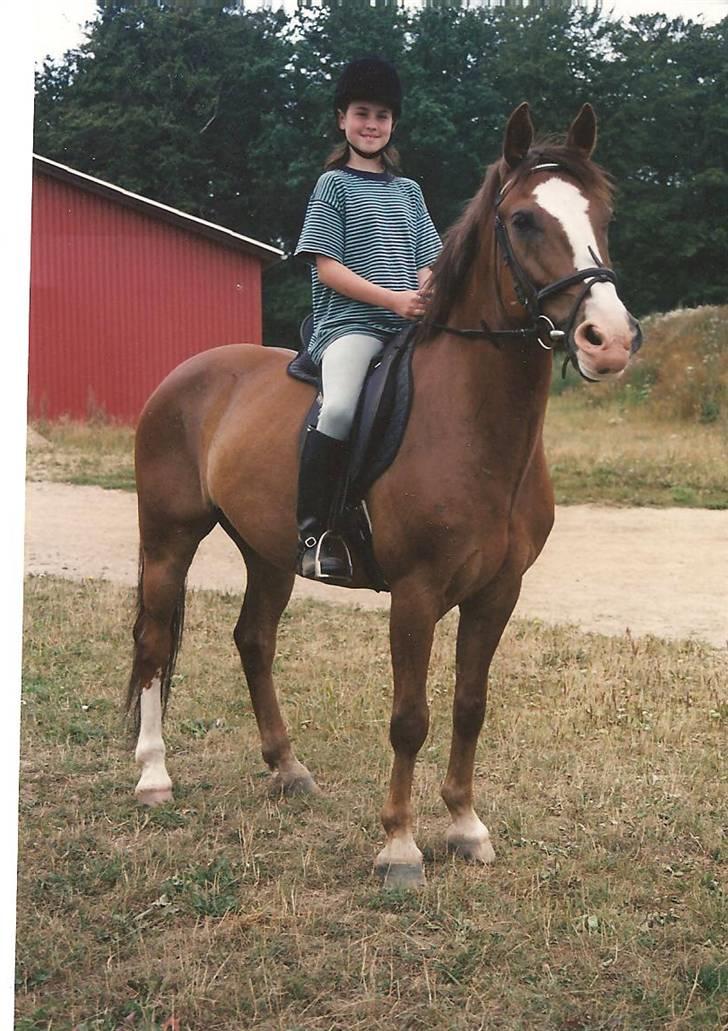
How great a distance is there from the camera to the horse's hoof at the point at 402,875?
3189mm

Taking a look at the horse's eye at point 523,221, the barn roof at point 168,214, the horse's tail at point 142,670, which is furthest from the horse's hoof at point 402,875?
A: the barn roof at point 168,214

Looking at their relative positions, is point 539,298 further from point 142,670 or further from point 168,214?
point 168,214

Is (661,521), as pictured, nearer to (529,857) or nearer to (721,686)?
(721,686)

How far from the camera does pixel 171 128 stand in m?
5.25

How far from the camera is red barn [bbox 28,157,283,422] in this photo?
441cm

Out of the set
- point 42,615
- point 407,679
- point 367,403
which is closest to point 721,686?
point 407,679

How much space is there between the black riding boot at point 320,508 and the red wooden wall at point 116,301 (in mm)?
1443

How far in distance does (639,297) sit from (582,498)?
13.1 feet

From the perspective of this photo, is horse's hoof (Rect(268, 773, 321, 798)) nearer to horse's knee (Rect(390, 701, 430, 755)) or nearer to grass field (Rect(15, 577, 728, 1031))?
grass field (Rect(15, 577, 728, 1031))

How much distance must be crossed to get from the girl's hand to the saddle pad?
130mm

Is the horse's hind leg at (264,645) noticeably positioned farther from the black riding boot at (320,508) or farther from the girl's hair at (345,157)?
the girl's hair at (345,157)

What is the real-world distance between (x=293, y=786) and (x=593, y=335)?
2307 millimetres

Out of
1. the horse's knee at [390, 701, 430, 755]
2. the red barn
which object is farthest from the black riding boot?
the red barn

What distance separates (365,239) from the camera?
3.39m
